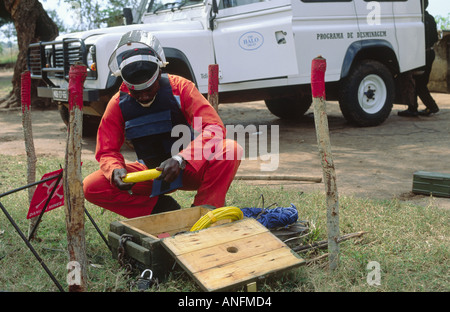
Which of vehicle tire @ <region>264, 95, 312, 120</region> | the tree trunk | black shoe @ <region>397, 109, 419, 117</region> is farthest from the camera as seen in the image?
the tree trunk

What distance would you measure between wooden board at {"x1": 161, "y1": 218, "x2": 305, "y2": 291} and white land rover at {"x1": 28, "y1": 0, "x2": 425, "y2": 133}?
341 centimetres

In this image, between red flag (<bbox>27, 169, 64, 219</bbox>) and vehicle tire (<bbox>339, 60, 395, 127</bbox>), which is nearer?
red flag (<bbox>27, 169, 64, 219</bbox>)

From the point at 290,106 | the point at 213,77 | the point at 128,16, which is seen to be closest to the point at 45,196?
the point at 213,77

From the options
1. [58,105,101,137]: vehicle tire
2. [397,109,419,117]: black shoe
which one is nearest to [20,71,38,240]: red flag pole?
[58,105,101,137]: vehicle tire

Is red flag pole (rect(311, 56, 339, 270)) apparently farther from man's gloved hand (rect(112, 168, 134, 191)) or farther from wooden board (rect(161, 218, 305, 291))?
man's gloved hand (rect(112, 168, 134, 191))

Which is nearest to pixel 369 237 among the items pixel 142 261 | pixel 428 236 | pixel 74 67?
pixel 428 236

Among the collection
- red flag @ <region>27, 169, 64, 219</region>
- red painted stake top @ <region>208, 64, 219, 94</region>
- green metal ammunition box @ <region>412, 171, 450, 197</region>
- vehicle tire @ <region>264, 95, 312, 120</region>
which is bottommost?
green metal ammunition box @ <region>412, 171, 450, 197</region>

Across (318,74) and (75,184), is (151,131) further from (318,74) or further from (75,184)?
(318,74)

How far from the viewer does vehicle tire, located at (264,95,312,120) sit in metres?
8.53

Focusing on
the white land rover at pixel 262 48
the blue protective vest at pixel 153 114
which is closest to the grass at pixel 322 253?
the blue protective vest at pixel 153 114

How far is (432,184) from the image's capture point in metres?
4.05

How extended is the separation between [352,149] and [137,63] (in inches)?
147

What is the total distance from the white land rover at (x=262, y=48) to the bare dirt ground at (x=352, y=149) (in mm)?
515

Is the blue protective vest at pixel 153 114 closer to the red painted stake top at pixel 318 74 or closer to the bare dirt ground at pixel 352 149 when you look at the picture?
the red painted stake top at pixel 318 74
